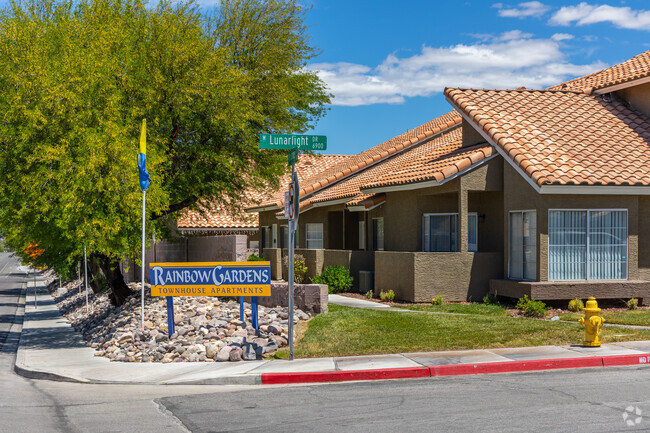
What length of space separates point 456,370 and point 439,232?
9.83 m

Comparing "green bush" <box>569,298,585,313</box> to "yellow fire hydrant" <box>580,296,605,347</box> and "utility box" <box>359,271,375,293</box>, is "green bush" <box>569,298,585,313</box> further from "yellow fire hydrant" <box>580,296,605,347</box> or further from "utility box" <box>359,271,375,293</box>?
"utility box" <box>359,271,375,293</box>

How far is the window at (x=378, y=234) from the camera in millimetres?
24766

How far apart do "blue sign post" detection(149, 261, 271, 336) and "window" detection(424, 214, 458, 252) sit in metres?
7.36

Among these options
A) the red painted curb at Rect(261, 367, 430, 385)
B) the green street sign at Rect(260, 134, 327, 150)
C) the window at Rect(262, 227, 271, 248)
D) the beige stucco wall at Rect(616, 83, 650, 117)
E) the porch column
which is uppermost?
the beige stucco wall at Rect(616, 83, 650, 117)

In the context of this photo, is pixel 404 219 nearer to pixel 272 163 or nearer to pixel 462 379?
pixel 272 163

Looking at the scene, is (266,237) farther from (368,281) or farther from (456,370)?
(456,370)

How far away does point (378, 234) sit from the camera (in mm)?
25172

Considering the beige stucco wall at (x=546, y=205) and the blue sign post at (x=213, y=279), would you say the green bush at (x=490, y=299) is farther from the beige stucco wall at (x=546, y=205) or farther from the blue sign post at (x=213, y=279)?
the blue sign post at (x=213, y=279)

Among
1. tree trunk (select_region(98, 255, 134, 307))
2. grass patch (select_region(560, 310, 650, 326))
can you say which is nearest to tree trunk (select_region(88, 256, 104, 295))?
tree trunk (select_region(98, 255, 134, 307))

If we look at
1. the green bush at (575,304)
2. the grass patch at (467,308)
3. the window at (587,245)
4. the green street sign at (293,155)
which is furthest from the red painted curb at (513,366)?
the window at (587,245)

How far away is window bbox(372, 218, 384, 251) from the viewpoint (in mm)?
24766

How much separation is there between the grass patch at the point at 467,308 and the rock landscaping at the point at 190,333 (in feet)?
11.2

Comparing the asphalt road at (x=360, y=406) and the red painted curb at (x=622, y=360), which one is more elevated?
the red painted curb at (x=622, y=360)

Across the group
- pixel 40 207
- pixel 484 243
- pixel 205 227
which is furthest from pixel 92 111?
pixel 205 227
